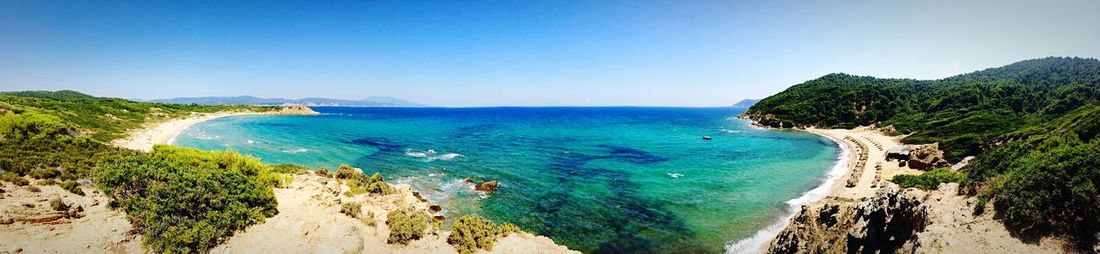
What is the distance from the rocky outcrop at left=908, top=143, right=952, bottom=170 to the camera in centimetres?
3381

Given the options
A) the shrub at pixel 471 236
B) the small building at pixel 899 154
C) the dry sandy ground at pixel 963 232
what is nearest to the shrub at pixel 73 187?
the shrub at pixel 471 236

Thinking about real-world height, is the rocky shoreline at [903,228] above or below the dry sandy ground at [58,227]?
above

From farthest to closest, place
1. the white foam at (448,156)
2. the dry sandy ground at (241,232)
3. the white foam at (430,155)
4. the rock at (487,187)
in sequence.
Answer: the white foam at (448,156)
the white foam at (430,155)
the rock at (487,187)
the dry sandy ground at (241,232)

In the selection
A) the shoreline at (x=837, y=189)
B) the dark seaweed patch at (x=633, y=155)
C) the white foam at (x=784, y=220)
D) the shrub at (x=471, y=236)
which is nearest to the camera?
the shrub at (x=471, y=236)

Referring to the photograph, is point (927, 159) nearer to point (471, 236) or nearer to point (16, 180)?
point (471, 236)

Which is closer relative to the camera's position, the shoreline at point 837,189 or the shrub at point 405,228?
the shrub at point 405,228

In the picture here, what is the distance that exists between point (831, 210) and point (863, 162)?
30.4m

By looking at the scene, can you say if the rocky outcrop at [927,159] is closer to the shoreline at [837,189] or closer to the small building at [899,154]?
the small building at [899,154]

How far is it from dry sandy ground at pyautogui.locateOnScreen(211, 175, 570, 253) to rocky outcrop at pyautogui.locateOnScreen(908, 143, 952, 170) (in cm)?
3578

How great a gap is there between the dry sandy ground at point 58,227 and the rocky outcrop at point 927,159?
2026 inches

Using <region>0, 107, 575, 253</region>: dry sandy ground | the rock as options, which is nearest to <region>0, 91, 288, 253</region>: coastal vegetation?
<region>0, 107, 575, 253</region>: dry sandy ground

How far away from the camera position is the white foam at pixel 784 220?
20.2 meters

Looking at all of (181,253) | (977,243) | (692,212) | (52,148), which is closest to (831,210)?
(977,243)

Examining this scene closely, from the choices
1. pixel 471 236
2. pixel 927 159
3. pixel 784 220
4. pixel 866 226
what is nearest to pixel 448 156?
pixel 471 236
